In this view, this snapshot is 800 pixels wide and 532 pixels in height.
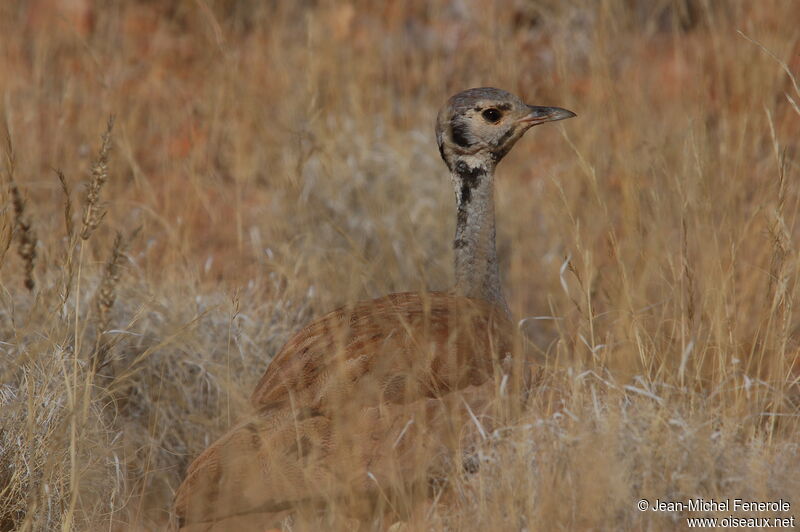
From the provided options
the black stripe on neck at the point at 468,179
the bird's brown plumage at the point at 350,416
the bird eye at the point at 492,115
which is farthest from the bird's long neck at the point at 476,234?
the bird's brown plumage at the point at 350,416

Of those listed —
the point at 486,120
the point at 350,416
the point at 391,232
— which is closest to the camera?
the point at 350,416

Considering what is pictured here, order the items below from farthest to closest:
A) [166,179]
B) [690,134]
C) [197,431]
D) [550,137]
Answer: [550,137] < [166,179] < [197,431] < [690,134]

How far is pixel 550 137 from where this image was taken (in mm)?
6441

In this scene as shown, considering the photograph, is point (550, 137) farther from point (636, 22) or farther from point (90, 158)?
point (90, 158)

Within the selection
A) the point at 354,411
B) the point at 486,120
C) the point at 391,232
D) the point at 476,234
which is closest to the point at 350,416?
the point at 354,411

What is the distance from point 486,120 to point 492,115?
1.3 inches

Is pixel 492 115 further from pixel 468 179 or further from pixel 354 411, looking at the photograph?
pixel 354 411

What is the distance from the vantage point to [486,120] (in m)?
4.03

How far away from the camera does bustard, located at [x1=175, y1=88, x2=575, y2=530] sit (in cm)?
282

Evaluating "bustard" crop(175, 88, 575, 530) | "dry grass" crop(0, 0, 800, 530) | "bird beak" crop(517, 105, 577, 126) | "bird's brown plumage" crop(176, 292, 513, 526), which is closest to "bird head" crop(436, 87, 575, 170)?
"bird beak" crop(517, 105, 577, 126)

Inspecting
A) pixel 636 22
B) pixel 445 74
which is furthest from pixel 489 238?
pixel 636 22

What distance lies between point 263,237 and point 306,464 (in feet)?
8.28

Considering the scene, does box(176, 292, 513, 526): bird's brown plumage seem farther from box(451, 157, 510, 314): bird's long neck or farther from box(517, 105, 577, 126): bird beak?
box(517, 105, 577, 126): bird beak

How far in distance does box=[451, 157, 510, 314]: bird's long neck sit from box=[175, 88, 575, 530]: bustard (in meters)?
0.29
